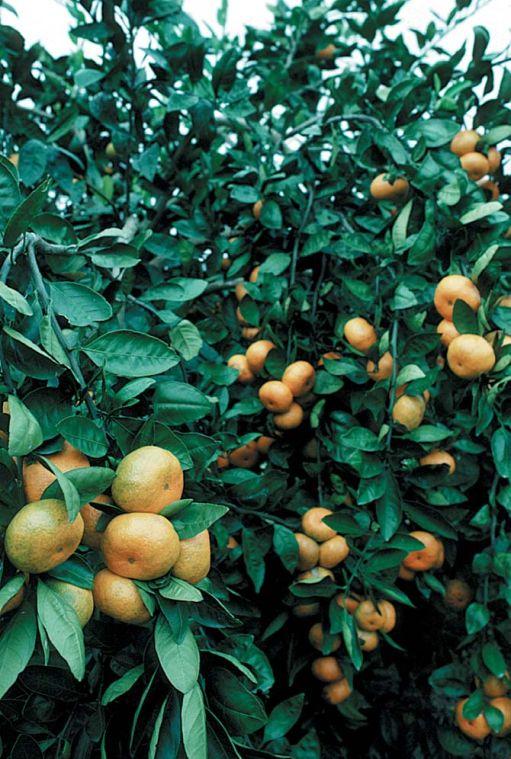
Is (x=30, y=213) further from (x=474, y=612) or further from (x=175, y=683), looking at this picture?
(x=474, y=612)

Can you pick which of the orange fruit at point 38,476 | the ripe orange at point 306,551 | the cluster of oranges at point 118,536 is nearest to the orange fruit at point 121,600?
the cluster of oranges at point 118,536

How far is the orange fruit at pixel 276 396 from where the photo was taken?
1.61 m

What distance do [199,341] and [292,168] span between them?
79 cm

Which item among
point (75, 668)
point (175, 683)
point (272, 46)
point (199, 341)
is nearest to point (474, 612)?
point (199, 341)

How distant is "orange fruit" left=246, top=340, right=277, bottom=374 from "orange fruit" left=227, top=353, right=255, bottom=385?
0.04 meters

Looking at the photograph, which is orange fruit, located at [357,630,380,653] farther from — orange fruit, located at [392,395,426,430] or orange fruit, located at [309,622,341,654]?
orange fruit, located at [392,395,426,430]

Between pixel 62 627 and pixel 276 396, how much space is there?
0.95 metres

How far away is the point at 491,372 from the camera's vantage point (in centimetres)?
138

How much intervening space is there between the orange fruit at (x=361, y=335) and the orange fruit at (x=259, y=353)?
209mm

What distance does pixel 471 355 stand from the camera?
133cm

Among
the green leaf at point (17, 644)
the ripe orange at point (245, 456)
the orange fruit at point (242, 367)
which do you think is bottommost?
the ripe orange at point (245, 456)

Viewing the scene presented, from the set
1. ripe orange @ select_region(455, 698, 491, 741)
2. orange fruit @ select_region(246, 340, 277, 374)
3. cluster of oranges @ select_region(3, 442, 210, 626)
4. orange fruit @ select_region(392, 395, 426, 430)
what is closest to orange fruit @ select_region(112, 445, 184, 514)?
cluster of oranges @ select_region(3, 442, 210, 626)

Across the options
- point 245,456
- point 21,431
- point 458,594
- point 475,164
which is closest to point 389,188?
point 475,164

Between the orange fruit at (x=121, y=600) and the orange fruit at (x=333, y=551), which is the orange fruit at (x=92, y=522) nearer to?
the orange fruit at (x=121, y=600)
